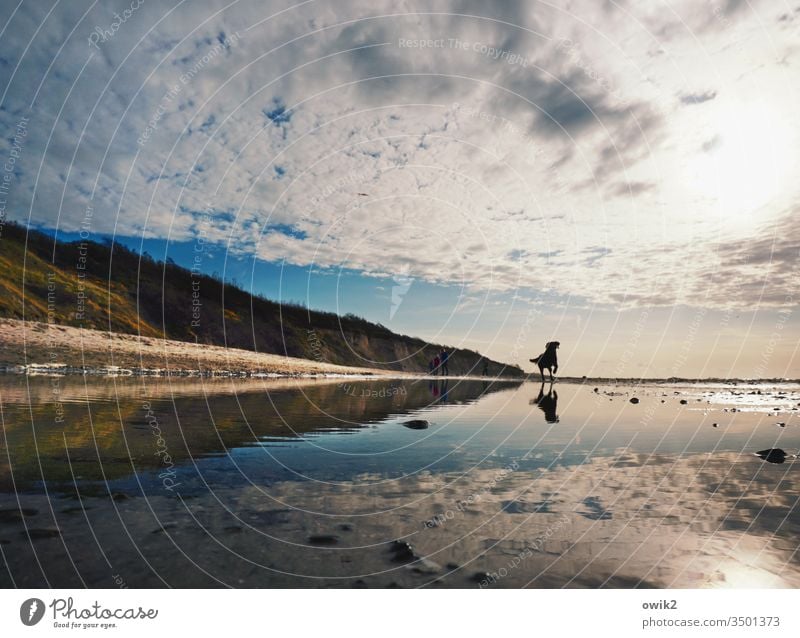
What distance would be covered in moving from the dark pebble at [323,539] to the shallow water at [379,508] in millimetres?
28

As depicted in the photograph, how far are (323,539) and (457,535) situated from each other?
4.99 feet

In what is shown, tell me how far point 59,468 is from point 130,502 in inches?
95.3

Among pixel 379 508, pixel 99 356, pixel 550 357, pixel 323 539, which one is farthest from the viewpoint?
pixel 550 357

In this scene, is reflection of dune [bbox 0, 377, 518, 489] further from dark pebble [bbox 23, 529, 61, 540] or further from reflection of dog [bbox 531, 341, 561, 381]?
reflection of dog [bbox 531, 341, 561, 381]

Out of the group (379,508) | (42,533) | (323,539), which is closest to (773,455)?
(379,508)

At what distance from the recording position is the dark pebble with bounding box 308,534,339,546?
4.74 meters

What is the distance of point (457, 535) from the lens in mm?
5082

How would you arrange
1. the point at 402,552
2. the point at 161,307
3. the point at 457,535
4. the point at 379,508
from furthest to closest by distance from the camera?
the point at 161,307, the point at 379,508, the point at 457,535, the point at 402,552

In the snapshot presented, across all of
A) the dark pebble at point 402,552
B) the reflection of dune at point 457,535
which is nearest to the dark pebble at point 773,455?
the reflection of dune at point 457,535

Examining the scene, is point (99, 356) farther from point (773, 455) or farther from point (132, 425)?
point (773, 455)

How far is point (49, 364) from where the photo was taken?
30188 mm

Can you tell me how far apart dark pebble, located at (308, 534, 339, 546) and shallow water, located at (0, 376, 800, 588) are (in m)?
0.03
